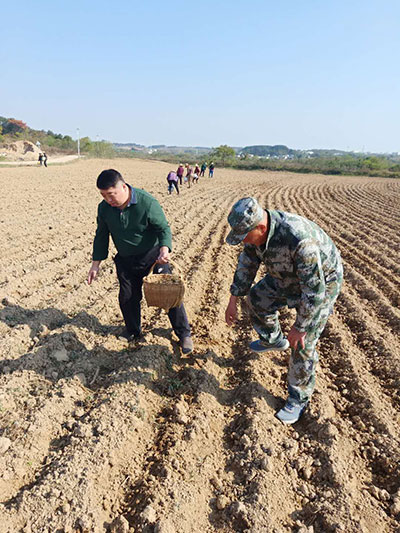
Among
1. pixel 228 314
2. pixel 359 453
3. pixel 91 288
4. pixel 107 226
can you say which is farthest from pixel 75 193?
pixel 359 453

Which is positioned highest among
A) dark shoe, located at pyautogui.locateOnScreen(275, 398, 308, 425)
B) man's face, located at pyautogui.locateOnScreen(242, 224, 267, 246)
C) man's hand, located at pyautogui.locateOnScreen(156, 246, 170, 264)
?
man's face, located at pyautogui.locateOnScreen(242, 224, 267, 246)

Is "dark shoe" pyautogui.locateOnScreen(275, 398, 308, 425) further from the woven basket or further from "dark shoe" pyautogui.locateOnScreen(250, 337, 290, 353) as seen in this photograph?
the woven basket

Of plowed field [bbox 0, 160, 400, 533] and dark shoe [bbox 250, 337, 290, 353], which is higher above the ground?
dark shoe [bbox 250, 337, 290, 353]

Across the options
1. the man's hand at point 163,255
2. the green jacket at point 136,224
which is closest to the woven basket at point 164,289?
the man's hand at point 163,255

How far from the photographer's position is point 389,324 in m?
4.36

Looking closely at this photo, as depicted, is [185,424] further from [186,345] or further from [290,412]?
[186,345]

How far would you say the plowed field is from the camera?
2055 millimetres

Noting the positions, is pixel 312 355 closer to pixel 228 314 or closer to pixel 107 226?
pixel 228 314

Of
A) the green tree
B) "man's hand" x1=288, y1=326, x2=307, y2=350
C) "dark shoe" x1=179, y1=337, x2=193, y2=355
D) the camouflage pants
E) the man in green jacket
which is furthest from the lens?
the green tree

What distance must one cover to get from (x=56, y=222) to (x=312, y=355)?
7.81 meters

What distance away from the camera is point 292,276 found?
100.0 inches

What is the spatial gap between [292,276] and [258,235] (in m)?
0.42

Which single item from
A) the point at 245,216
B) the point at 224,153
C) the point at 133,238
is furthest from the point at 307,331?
the point at 224,153

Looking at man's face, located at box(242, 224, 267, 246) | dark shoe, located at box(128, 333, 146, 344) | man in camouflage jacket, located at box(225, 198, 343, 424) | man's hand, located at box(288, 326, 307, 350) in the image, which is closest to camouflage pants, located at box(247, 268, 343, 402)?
man in camouflage jacket, located at box(225, 198, 343, 424)
